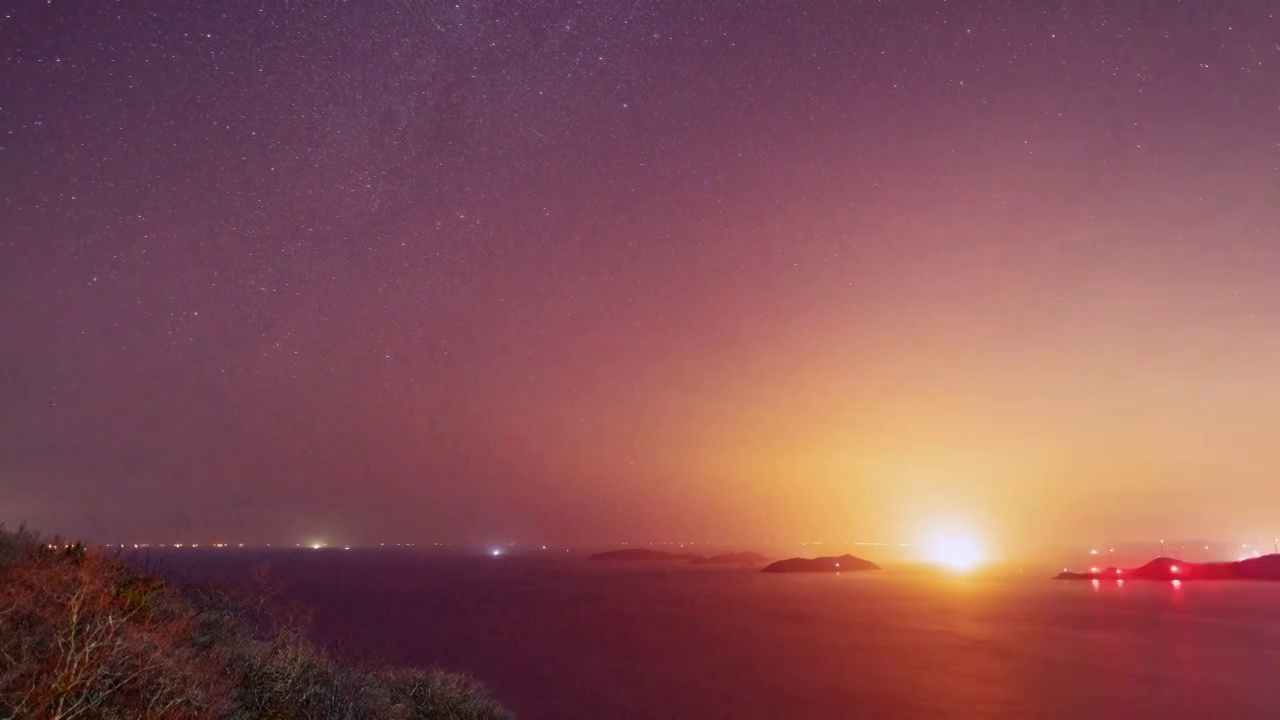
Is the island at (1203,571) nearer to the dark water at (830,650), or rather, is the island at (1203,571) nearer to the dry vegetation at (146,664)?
Answer: the dark water at (830,650)

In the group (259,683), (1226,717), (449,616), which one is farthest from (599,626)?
(259,683)

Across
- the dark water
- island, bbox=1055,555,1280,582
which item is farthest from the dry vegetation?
island, bbox=1055,555,1280,582

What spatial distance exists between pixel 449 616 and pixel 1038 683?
60.9 metres

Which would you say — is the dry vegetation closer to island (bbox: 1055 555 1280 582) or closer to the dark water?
the dark water

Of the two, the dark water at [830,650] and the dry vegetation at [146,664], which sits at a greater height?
the dry vegetation at [146,664]

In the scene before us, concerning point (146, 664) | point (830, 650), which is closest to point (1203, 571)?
point (830, 650)

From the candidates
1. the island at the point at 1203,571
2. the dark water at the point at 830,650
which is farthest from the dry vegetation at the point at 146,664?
the island at the point at 1203,571

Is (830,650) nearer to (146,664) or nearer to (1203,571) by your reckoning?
(146,664)

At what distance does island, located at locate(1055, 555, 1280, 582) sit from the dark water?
4205 centimetres

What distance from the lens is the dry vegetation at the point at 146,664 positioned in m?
12.0

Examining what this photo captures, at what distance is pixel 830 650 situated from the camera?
59250 mm

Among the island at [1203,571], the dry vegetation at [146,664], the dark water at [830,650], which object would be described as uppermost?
the dry vegetation at [146,664]

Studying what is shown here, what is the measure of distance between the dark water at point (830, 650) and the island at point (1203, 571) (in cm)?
4205

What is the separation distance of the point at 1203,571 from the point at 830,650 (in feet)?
483
